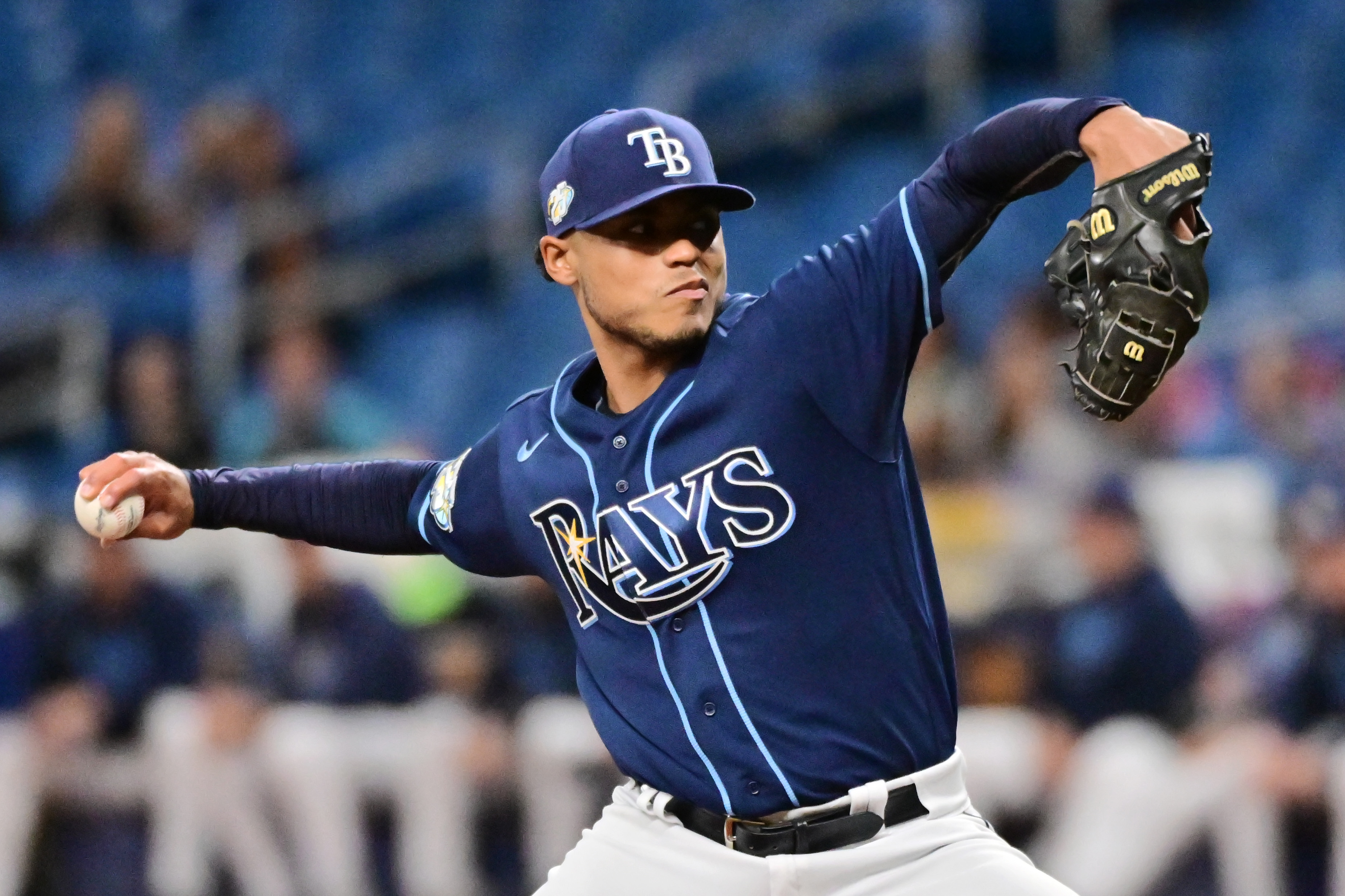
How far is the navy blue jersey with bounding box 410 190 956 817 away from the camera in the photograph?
2893 mm

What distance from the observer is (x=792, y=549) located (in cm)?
293

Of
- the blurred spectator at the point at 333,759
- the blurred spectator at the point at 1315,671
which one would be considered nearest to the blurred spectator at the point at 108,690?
the blurred spectator at the point at 333,759

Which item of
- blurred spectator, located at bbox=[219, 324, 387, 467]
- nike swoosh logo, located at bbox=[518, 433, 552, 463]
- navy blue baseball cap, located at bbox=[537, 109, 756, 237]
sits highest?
blurred spectator, located at bbox=[219, 324, 387, 467]

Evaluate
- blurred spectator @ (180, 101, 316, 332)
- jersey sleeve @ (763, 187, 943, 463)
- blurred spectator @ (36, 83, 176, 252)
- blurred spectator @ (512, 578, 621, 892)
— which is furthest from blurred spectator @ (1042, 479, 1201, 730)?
blurred spectator @ (36, 83, 176, 252)

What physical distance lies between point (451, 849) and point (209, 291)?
305 centimetres

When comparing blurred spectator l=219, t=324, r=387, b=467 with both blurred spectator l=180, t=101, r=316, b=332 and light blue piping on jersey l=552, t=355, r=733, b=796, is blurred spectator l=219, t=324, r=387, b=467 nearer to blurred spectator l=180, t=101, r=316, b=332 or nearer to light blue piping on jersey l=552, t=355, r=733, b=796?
blurred spectator l=180, t=101, r=316, b=332

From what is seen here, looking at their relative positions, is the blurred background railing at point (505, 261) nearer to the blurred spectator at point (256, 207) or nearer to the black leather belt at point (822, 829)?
the blurred spectator at point (256, 207)

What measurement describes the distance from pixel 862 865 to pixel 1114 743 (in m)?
3.04

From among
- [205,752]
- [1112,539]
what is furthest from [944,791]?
[205,752]

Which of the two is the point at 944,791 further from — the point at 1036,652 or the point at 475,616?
the point at 475,616

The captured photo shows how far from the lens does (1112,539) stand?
5840mm

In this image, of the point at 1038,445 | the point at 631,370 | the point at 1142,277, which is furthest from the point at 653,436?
the point at 1038,445

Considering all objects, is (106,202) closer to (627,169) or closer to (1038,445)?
(1038,445)

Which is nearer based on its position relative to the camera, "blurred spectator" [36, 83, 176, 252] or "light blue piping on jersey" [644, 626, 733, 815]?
"light blue piping on jersey" [644, 626, 733, 815]
